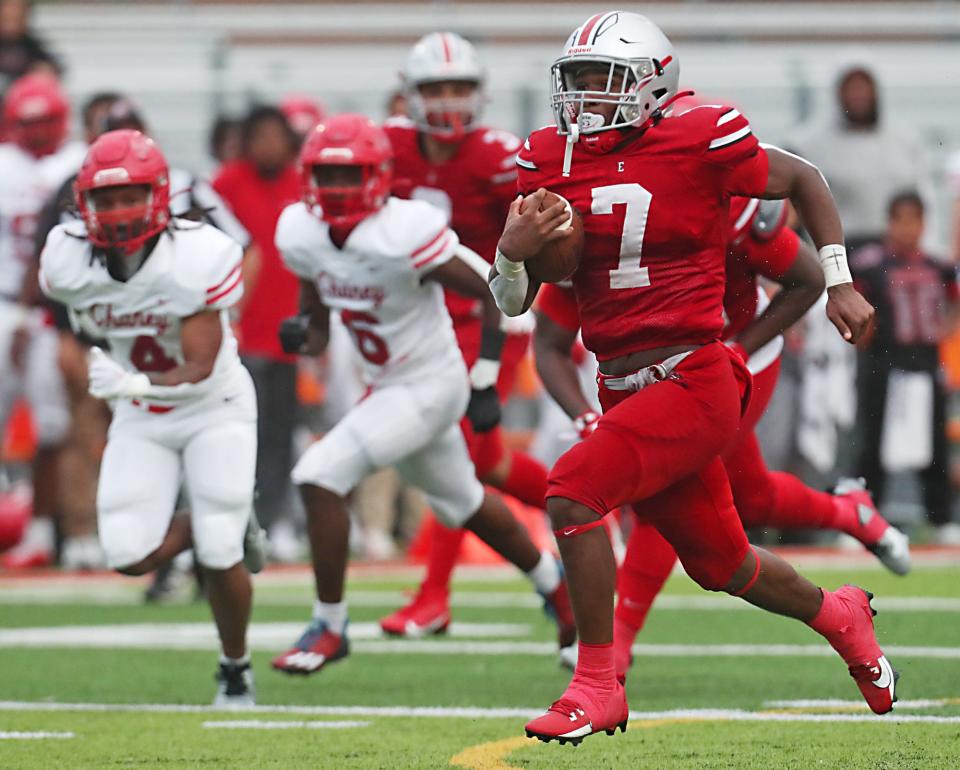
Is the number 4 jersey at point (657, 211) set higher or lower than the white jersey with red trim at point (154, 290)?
higher

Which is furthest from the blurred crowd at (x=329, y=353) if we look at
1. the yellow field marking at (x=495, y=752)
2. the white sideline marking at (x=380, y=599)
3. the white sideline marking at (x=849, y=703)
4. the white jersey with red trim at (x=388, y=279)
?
the yellow field marking at (x=495, y=752)

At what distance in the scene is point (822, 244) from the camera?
435 centimetres

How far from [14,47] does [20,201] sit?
1.63 m

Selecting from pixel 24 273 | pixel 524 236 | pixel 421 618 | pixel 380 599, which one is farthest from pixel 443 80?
pixel 24 273

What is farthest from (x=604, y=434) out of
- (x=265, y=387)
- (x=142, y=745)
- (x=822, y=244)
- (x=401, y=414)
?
(x=265, y=387)

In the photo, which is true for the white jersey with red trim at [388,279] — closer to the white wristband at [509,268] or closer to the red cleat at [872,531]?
the red cleat at [872,531]

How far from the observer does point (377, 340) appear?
6.08 m

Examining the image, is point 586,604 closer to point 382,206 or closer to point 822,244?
point 822,244

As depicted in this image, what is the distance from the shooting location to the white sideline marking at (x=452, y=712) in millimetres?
4801

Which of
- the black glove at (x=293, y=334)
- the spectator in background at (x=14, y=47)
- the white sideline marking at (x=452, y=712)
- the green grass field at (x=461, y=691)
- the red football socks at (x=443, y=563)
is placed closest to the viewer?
the green grass field at (x=461, y=691)

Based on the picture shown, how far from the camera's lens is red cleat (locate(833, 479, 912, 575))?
19.6 ft

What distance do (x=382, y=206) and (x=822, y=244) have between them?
2.01 meters

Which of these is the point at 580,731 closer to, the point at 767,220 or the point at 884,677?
the point at 884,677

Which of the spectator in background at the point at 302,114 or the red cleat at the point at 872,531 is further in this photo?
the spectator in background at the point at 302,114
